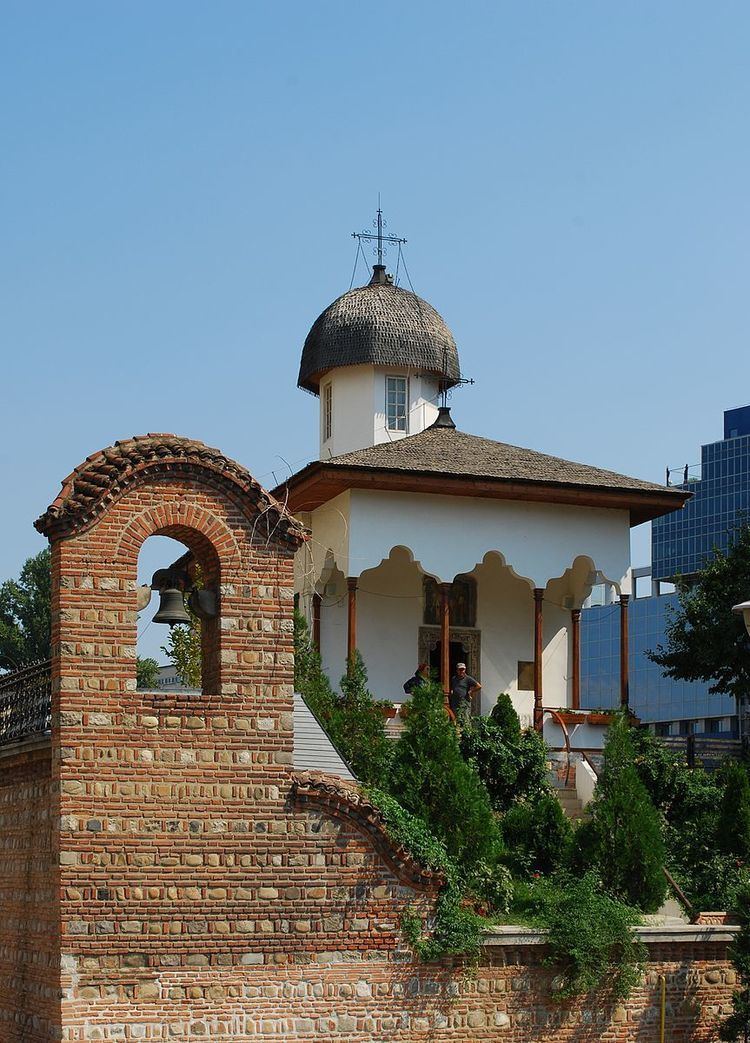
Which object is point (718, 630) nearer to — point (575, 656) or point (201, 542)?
point (575, 656)

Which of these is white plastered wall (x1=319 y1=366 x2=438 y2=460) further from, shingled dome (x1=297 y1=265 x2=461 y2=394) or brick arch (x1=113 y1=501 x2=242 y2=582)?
brick arch (x1=113 y1=501 x2=242 y2=582)

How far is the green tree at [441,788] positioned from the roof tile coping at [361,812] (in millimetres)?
2066

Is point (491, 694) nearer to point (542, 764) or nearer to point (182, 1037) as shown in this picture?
point (542, 764)

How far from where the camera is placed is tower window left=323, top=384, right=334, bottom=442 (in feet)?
109

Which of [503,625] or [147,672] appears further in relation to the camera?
[147,672]

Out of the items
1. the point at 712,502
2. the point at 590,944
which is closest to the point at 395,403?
the point at 590,944

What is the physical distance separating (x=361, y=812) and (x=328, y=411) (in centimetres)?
1886

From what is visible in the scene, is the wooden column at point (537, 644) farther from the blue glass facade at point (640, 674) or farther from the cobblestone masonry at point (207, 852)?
the blue glass facade at point (640, 674)

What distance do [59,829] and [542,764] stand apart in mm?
10042

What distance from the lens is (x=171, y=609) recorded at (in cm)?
1788

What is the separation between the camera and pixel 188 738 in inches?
589

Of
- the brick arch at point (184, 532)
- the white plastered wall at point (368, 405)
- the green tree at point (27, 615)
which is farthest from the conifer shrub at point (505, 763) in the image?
the green tree at point (27, 615)

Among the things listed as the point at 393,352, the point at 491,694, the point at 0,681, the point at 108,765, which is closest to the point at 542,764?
the point at 491,694

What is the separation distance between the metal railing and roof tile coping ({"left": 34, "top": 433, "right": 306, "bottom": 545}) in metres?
1.85
